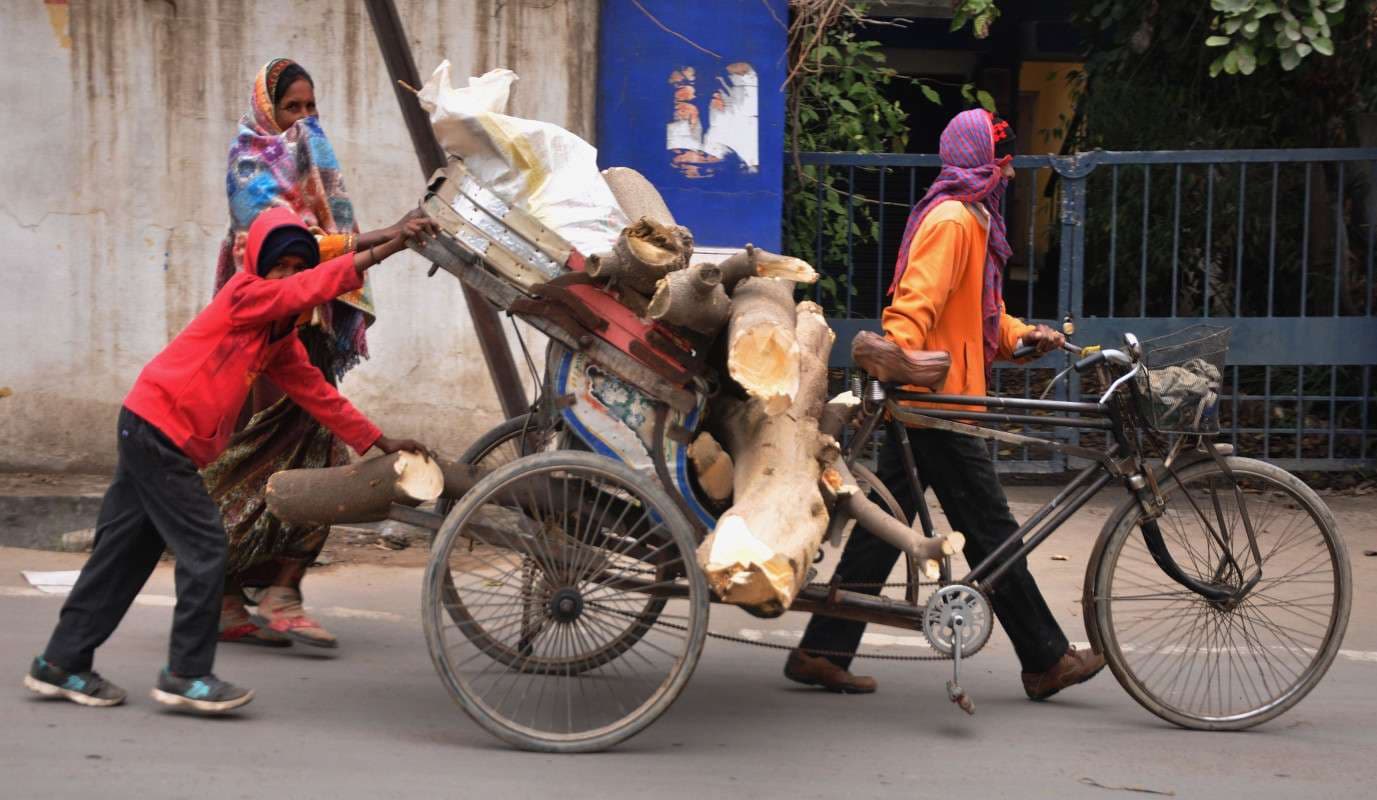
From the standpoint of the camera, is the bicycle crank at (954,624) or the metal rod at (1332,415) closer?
the bicycle crank at (954,624)

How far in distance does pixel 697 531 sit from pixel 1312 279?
560cm

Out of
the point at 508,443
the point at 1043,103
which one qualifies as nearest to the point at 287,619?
the point at 508,443

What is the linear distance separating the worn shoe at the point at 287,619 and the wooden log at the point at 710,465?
1.59m

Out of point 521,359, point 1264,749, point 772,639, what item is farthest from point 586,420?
point 521,359

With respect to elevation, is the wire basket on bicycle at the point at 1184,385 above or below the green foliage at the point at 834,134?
below

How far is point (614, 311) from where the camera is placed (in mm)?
4016

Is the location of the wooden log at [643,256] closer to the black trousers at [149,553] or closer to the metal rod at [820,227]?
the black trousers at [149,553]

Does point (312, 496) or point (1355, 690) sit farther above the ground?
point (312, 496)

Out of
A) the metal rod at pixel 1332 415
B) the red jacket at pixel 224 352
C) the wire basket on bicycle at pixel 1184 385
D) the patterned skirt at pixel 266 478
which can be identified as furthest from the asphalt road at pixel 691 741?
the metal rod at pixel 1332 415

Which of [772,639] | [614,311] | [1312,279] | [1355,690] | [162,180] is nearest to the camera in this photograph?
[614,311]

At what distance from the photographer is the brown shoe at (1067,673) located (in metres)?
4.59

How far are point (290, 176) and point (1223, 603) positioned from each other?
10.3 feet

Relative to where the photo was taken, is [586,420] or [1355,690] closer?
[586,420]

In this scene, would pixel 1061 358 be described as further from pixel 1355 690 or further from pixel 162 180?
pixel 162 180
